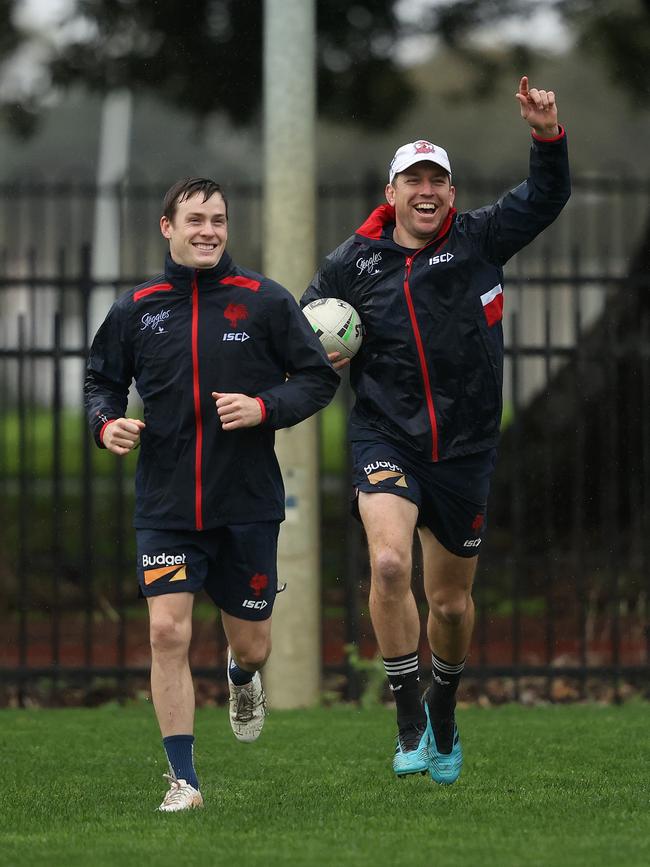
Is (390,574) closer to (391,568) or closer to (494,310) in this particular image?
(391,568)

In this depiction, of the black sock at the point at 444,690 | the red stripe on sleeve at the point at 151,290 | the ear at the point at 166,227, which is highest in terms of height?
the ear at the point at 166,227

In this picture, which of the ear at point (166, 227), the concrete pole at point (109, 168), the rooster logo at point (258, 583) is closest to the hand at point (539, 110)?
the ear at point (166, 227)

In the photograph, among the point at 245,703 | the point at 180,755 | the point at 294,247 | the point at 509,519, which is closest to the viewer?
the point at 180,755

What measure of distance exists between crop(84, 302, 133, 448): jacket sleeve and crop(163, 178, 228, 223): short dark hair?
39cm

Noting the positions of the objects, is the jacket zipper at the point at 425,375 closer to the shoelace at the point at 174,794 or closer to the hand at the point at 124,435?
the hand at the point at 124,435

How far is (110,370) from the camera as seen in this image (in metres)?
5.80

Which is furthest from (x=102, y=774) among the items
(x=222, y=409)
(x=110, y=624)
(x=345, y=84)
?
(x=345, y=84)

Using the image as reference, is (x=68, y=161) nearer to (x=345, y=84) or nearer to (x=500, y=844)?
(x=345, y=84)

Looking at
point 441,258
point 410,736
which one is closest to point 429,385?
point 441,258

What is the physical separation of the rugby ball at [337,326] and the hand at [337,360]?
0.01 metres

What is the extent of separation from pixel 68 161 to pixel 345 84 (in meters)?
15.8

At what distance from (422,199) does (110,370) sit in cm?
133

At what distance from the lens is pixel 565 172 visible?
5895 millimetres

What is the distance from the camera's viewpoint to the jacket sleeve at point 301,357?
567 cm
